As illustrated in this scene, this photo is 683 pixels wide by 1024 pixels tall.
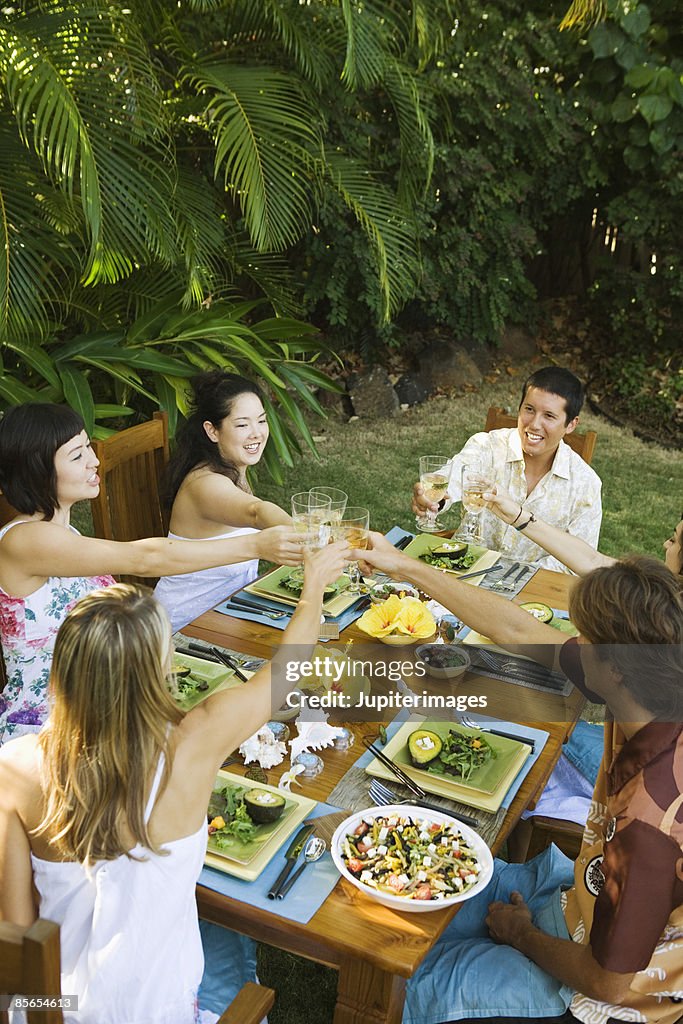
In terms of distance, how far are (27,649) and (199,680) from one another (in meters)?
0.59

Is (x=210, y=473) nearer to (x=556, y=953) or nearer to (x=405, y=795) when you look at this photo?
(x=405, y=795)

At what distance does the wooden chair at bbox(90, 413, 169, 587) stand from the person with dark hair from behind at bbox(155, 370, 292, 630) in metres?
0.22

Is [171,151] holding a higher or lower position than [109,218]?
higher

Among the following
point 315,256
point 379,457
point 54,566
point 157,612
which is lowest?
point 379,457

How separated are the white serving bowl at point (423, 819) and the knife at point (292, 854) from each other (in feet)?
0.24

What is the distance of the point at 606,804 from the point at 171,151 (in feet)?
16.2

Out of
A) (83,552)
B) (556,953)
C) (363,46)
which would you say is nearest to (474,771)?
(556,953)

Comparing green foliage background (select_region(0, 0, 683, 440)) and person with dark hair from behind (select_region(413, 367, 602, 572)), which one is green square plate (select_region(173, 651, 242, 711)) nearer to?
person with dark hair from behind (select_region(413, 367, 602, 572))

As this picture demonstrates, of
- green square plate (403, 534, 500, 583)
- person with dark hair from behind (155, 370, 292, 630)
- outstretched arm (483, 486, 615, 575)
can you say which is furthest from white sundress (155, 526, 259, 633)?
outstretched arm (483, 486, 615, 575)

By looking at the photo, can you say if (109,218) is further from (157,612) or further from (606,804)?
(606,804)

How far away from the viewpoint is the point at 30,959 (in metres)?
1.13

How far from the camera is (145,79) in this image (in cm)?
468

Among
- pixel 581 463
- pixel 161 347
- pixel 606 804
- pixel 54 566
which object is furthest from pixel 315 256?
pixel 606 804

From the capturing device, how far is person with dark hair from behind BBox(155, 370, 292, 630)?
3.30m
